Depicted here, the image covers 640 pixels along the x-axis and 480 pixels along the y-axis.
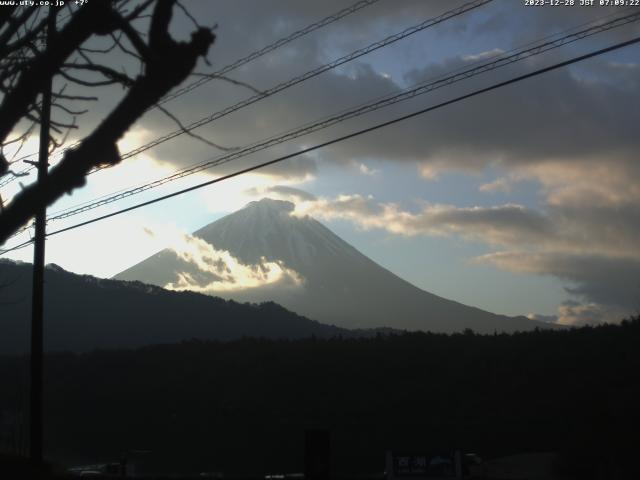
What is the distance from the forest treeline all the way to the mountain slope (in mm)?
62147

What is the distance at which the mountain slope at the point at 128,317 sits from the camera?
161125 millimetres

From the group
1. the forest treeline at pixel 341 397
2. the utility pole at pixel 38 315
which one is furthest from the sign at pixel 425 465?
the forest treeline at pixel 341 397

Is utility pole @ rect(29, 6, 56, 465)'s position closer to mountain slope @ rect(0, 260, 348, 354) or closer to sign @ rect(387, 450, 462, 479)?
sign @ rect(387, 450, 462, 479)

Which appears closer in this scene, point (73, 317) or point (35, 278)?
point (35, 278)

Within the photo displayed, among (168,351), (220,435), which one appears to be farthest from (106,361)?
(220,435)

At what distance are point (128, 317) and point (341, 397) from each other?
10466cm

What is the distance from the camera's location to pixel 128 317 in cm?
17500

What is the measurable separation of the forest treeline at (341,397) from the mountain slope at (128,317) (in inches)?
2447

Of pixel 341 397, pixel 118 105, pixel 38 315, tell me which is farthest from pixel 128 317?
pixel 118 105

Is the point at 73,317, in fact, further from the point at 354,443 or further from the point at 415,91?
the point at 415,91

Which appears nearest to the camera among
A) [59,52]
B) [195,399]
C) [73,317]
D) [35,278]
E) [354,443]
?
[59,52]

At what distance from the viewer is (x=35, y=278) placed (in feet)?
65.4

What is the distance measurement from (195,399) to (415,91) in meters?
71.5

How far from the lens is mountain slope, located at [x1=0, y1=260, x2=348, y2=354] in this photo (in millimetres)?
161125
